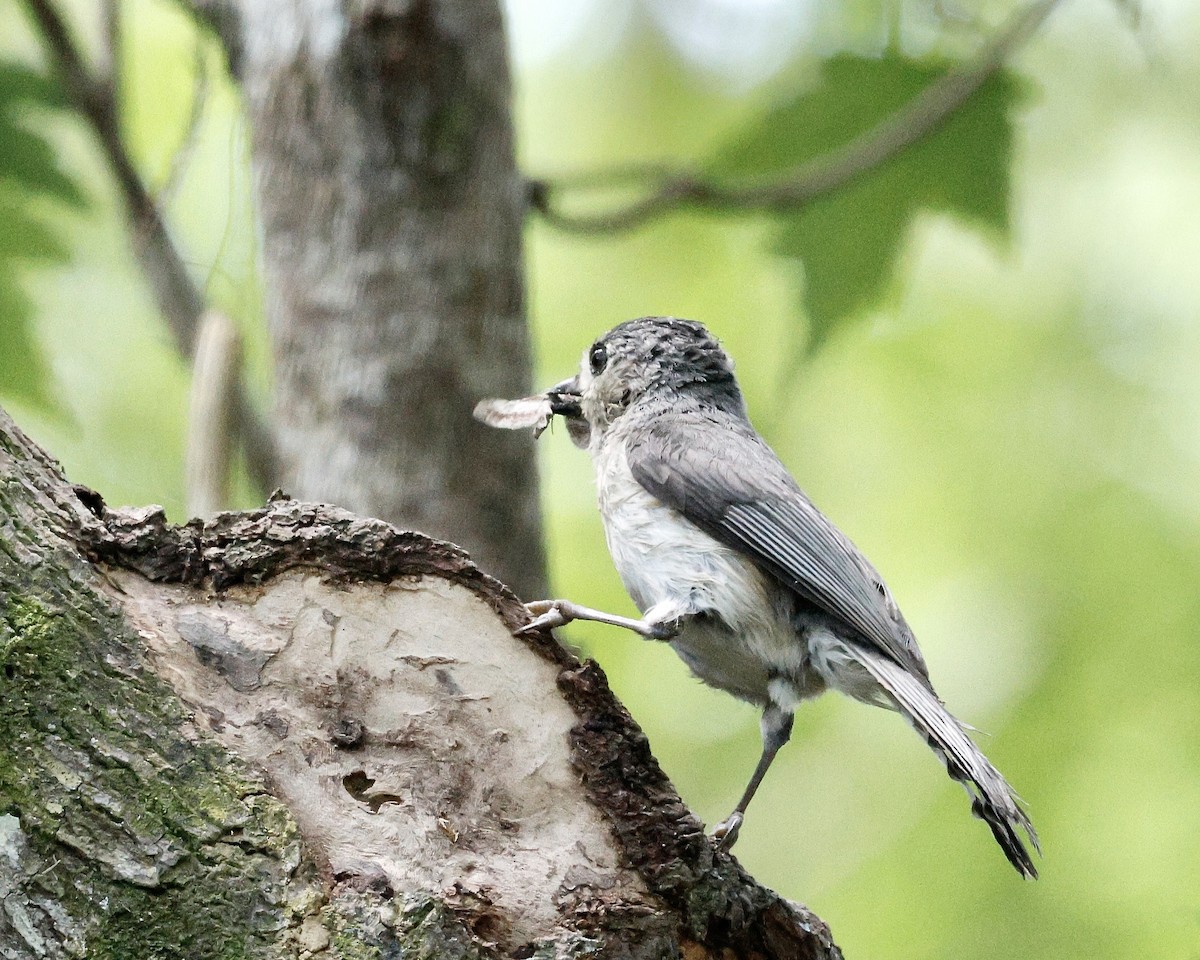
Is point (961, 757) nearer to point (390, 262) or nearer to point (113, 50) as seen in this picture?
point (390, 262)

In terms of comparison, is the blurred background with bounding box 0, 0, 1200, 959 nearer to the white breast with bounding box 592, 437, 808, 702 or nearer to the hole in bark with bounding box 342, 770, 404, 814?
the white breast with bounding box 592, 437, 808, 702

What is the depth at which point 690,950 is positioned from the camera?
188 cm

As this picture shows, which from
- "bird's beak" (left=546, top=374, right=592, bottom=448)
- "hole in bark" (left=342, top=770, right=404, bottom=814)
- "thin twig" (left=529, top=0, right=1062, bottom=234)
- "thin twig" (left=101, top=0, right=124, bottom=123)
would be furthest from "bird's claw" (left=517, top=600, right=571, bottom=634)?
"thin twig" (left=101, top=0, right=124, bottom=123)

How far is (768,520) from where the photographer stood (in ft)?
9.57

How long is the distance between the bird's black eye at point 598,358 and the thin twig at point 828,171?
1.32 feet

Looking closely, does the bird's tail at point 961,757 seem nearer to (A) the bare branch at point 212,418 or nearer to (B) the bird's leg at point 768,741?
(B) the bird's leg at point 768,741

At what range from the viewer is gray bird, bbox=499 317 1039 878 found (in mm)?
2777

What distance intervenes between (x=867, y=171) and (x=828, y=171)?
12 centimetres

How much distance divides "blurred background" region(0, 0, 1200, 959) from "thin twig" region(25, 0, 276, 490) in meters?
0.09

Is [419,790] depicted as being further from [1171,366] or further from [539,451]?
[1171,366]

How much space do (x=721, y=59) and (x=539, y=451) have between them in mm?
2727

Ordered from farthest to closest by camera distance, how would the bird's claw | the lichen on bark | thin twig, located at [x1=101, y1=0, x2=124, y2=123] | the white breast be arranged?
thin twig, located at [x1=101, y1=0, x2=124, y2=123]
the white breast
the bird's claw
the lichen on bark

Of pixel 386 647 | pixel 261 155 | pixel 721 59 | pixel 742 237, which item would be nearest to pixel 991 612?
pixel 742 237

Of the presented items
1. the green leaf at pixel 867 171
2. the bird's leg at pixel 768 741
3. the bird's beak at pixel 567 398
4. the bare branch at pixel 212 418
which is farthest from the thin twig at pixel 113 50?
the bird's leg at pixel 768 741
